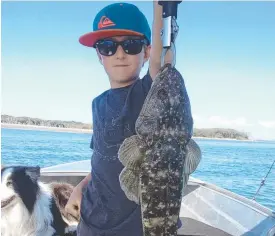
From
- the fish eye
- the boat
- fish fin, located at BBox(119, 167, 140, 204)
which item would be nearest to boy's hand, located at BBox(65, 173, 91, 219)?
fish fin, located at BBox(119, 167, 140, 204)

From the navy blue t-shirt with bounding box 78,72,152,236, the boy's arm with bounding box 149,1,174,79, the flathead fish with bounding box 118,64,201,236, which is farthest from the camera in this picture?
the navy blue t-shirt with bounding box 78,72,152,236

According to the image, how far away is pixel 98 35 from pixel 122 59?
0.30 metres

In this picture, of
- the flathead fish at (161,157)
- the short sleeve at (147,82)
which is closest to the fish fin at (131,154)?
the flathead fish at (161,157)

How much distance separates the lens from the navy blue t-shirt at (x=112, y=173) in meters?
2.88

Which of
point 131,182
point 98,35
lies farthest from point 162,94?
point 98,35

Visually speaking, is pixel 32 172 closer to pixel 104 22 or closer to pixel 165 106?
pixel 104 22

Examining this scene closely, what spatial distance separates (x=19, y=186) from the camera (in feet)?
15.9

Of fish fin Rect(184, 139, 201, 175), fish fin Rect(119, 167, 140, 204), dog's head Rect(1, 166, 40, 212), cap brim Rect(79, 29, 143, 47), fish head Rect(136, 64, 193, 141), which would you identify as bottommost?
dog's head Rect(1, 166, 40, 212)

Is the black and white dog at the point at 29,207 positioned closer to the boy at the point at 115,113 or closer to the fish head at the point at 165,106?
the boy at the point at 115,113

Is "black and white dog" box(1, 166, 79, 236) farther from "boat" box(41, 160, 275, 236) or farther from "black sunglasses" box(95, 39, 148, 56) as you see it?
"black sunglasses" box(95, 39, 148, 56)

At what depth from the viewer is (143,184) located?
2184 millimetres

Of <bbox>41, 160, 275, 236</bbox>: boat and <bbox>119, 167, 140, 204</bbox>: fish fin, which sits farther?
<bbox>41, 160, 275, 236</bbox>: boat

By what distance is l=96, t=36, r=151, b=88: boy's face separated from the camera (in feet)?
9.69

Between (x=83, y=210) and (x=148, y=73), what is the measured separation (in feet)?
4.16
